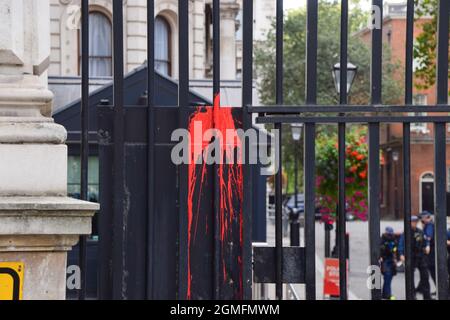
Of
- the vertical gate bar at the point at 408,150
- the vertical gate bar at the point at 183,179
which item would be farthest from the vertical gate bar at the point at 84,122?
the vertical gate bar at the point at 408,150

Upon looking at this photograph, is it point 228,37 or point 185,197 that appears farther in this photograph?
point 228,37

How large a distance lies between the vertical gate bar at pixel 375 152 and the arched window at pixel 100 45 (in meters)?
19.6

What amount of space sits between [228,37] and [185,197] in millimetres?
24467

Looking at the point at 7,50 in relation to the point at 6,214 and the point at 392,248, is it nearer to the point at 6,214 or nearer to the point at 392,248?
the point at 6,214

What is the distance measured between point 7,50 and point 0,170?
544 millimetres

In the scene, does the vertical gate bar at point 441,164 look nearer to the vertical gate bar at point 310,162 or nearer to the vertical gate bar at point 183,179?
the vertical gate bar at point 310,162

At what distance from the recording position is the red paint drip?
16.5ft

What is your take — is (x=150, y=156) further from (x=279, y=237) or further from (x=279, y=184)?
(x=279, y=237)

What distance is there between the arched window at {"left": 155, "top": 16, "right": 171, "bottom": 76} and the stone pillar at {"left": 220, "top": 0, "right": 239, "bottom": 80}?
105 inches

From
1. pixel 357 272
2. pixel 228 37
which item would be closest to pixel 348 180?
pixel 357 272

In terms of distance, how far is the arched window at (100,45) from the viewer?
24.5 m

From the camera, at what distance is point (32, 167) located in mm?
4613

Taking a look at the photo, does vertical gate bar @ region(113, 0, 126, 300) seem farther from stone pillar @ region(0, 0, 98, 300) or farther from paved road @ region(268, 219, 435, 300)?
paved road @ region(268, 219, 435, 300)

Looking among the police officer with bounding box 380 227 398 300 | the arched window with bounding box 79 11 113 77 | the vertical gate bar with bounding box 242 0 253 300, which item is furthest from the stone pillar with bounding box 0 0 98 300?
the arched window with bounding box 79 11 113 77
